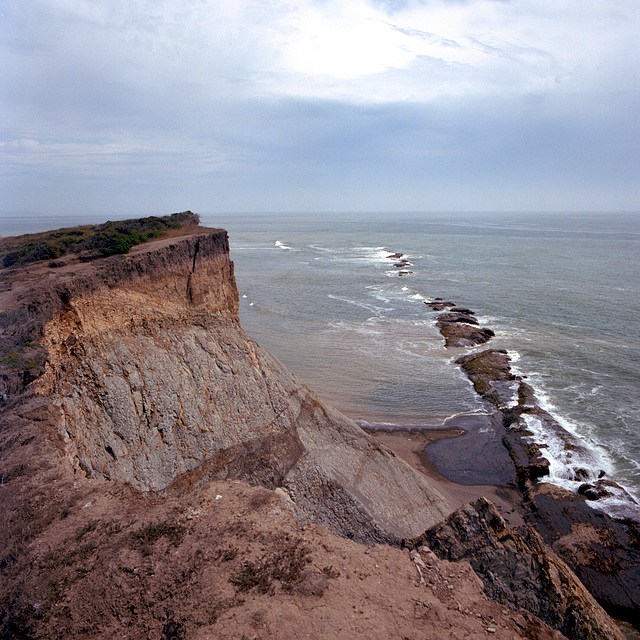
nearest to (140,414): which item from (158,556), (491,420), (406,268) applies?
(158,556)

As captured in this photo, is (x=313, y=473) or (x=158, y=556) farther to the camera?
(x=313, y=473)

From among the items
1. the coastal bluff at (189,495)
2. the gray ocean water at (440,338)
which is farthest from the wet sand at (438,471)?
the coastal bluff at (189,495)

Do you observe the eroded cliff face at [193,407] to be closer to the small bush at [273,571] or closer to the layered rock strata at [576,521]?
the small bush at [273,571]

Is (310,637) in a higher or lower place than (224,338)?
lower

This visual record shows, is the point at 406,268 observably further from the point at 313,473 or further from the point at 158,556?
the point at 158,556

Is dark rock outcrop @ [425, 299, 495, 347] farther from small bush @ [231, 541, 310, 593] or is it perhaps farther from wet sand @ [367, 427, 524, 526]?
small bush @ [231, 541, 310, 593]

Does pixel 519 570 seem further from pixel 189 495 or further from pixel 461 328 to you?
pixel 461 328
